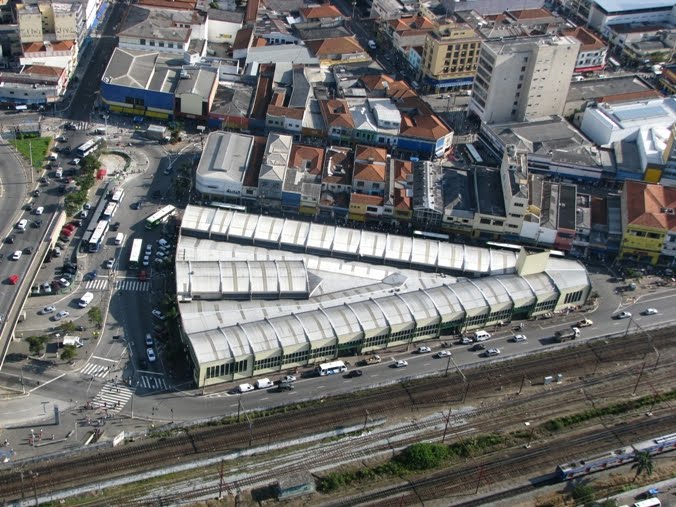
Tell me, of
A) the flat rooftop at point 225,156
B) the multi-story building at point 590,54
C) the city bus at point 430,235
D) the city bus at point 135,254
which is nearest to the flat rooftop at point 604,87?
the multi-story building at point 590,54

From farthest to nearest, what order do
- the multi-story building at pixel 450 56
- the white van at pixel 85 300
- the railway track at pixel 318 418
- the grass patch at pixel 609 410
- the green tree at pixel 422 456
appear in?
the multi-story building at pixel 450 56
the white van at pixel 85 300
the grass patch at pixel 609 410
the green tree at pixel 422 456
the railway track at pixel 318 418

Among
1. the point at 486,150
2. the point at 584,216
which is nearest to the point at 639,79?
the point at 486,150

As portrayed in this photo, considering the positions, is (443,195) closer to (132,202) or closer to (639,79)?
(132,202)

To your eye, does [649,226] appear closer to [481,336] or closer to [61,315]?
[481,336]

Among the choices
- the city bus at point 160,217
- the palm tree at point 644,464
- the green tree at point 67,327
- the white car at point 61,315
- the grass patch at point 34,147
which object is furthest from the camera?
the grass patch at point 34,147

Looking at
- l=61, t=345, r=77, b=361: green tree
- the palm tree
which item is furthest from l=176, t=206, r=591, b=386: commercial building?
the palm tree

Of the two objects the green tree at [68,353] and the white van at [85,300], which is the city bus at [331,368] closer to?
the green tree at [68,353]

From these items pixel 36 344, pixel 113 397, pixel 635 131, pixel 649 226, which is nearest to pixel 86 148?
pixel 36 344
